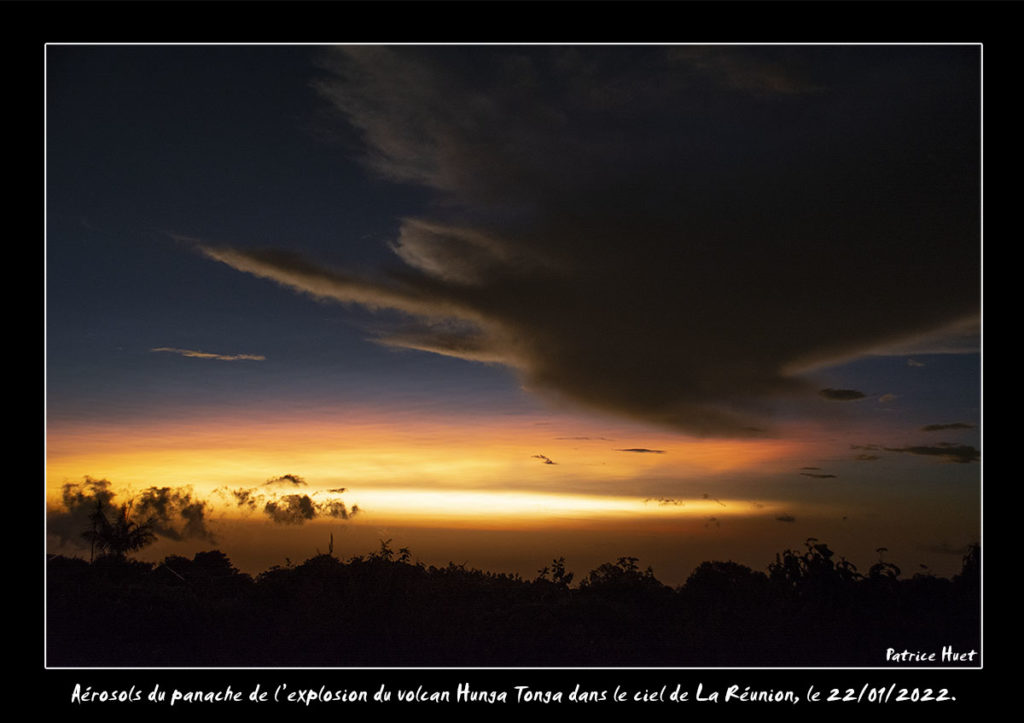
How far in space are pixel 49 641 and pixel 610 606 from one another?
28.3ft

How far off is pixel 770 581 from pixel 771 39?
27.8 feet

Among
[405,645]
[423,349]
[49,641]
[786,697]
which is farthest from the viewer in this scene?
[423,349]

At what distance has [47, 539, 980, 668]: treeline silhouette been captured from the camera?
11141mm

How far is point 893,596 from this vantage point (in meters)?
11.6

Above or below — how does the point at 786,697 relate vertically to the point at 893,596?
below

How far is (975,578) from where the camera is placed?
35.5 feet

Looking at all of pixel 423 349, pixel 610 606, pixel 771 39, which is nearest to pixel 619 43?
pixel 771 39

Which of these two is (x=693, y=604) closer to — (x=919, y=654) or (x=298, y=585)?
(x=919, y=654)

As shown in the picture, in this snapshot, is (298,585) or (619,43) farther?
(298,585)

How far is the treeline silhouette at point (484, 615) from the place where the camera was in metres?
11.1

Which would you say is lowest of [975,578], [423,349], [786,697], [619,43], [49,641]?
[786,697]

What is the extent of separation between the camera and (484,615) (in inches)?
457

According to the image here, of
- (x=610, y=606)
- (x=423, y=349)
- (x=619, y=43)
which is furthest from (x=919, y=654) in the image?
(x=619, y=43)

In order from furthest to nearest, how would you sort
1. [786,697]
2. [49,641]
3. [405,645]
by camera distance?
[405,645], [49,641], [786,697]
